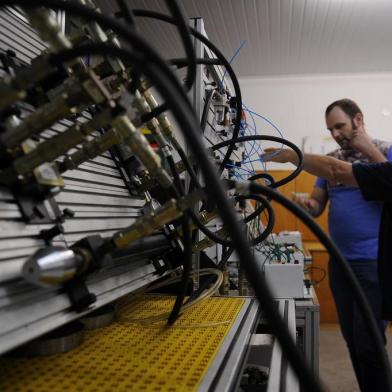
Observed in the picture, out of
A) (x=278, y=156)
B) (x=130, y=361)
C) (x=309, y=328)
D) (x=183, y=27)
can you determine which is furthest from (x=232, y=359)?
(x=278, y=156)

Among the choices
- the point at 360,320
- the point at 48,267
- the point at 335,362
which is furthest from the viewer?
the point at 335,362

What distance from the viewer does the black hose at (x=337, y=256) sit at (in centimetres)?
51

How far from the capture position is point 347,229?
2127mm

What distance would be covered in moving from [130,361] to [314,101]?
4864 mm

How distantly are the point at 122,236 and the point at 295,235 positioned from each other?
1.92 meters

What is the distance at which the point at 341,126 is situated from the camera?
89.7 inches

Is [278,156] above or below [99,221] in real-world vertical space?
above

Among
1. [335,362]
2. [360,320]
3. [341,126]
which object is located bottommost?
[335,362]

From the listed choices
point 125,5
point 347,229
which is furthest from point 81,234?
point 347,229

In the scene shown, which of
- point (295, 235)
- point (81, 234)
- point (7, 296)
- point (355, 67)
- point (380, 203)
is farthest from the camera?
point (355, 67)

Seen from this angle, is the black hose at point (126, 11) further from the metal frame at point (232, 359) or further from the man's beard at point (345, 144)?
the man's beard at point (345, 144)

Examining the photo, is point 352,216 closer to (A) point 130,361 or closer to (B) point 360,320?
(B) point 360,320

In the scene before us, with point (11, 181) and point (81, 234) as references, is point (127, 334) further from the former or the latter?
point (11, 181)

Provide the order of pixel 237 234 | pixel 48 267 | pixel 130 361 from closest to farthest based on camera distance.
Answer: pixel 237 234 → pixel 48 267 → pixel 130 361
